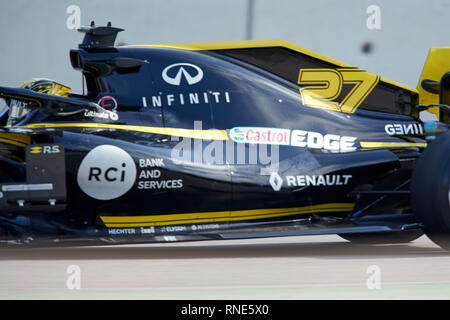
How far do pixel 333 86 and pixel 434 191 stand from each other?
119 centimetres

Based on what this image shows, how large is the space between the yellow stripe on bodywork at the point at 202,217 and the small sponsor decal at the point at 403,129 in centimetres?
81

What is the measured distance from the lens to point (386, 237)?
6203 millimetres

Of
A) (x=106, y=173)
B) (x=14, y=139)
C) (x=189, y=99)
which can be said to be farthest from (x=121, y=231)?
(x=189, y=99)

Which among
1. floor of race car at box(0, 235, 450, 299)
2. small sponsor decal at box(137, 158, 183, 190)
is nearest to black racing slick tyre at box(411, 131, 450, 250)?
floor of race car at box(0, 235, 450, 299)

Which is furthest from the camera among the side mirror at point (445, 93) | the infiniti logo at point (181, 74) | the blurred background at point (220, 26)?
the blurred background at point (220, 26)

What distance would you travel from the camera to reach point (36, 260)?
4977 millimetres

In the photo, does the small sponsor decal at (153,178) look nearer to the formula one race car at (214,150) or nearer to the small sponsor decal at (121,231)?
the formula one race car at (214,150)

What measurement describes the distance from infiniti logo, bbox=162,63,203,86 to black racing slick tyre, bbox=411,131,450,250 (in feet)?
5.76

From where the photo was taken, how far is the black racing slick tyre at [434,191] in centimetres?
489

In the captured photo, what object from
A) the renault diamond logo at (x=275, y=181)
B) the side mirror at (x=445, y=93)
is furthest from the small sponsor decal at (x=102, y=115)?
the side mirror at (x=445, y=93)

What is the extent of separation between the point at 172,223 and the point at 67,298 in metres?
1.58

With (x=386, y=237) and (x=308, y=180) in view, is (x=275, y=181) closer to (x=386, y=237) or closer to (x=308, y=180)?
(x=308, y=180)

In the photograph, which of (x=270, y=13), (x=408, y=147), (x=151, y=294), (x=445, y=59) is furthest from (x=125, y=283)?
(x=270, y=13)

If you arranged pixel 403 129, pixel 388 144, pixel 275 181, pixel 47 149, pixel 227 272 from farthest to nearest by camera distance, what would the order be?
pixel 403 129
pixel 388 144
pixel 275 181
pixel 47 149
pixel 227 272
